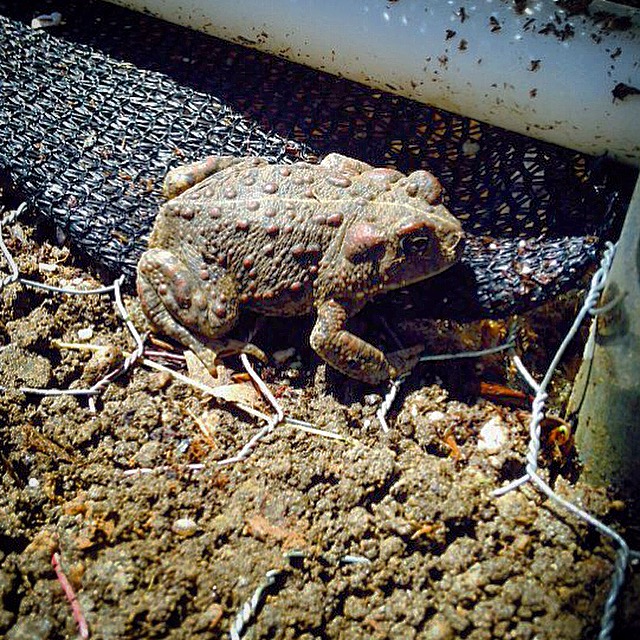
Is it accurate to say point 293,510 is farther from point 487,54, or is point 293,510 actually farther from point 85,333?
point 487,54

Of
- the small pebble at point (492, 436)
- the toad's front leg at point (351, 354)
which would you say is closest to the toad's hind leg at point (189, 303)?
the toad's front leg at point (351, 354)

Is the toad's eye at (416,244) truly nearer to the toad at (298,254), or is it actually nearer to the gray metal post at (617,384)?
the toad at (298,254)

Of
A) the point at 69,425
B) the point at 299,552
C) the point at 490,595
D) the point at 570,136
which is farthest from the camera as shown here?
the point at 570,136

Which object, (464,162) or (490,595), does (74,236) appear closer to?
(464,162)

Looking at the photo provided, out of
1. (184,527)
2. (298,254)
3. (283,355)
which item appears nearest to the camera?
(184,527)

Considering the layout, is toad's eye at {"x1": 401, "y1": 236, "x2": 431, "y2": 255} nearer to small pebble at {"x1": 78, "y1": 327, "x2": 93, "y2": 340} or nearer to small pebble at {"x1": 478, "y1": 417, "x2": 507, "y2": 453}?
small pebble at {"x1": 478, "y1": 417, "x2": 507, "y2": 453}

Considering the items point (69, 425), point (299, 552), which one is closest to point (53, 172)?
point (69, 425)

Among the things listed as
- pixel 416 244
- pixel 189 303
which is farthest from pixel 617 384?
pixel 189 303
